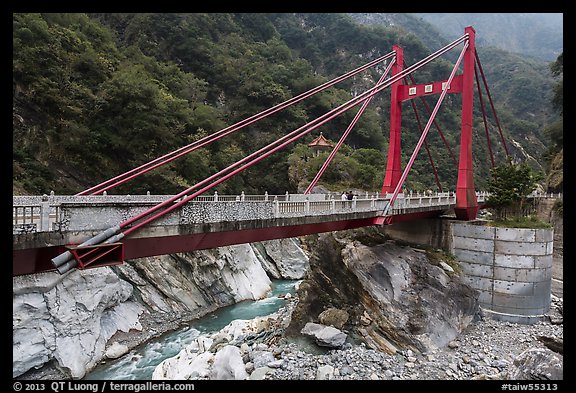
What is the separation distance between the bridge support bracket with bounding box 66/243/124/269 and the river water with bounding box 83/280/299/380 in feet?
30.2

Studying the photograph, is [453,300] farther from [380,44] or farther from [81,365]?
[380,44]

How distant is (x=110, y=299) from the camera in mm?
15031

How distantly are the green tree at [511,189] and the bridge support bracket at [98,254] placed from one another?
2095 cm

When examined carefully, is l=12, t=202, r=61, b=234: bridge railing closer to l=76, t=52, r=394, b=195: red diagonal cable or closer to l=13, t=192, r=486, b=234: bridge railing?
l=13, t=192, r=486, b=234: bridge railing

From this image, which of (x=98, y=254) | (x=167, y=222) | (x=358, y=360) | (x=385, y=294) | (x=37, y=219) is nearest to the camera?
(x=37, y=219)

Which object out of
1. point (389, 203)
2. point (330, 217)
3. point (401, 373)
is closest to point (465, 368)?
point (401, 373)

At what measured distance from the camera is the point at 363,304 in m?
14.4

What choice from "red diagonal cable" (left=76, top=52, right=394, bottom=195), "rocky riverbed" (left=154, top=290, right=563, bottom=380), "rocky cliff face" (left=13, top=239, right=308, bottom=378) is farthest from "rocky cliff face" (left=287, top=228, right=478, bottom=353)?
"red diagonal cable" (left=76, top=52, right=394, bottom=195)

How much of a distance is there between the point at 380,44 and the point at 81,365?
6955 cm

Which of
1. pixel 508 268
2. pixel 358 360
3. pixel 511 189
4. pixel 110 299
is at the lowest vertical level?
pixel 358 360

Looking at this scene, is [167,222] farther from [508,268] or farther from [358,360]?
[508,268]

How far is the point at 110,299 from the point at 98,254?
35.7ft

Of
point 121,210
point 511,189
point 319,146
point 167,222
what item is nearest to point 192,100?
point 319,146

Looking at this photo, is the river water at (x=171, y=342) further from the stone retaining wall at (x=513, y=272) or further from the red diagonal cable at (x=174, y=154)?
the stone retaining wall at (x=513, y=272)
